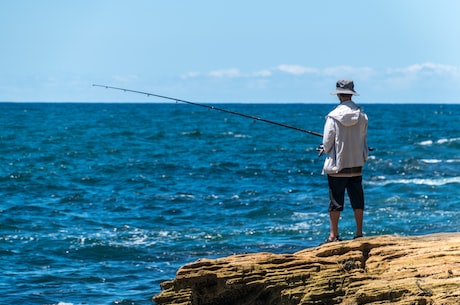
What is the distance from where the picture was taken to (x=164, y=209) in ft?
68.9

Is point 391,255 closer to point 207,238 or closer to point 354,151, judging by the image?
point 354,151

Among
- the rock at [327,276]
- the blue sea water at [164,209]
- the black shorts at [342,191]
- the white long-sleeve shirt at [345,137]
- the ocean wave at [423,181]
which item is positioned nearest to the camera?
the rock at [327,276]

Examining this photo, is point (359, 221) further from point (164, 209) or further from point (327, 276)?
point (164, 209)

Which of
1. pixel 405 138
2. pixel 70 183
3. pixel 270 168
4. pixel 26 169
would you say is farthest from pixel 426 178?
pixel 405 138

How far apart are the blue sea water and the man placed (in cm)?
342

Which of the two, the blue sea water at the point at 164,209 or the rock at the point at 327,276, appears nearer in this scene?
the rock at the point at 327,276

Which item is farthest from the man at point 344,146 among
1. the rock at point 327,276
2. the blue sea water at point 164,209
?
the blue sea water at point 164,209

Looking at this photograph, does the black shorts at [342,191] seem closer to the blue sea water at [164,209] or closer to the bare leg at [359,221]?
the bare leg at [359,221]

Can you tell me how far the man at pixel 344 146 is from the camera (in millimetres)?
10016

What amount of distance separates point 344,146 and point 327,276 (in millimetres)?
1881

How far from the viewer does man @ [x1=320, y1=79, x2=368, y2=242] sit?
394 inches

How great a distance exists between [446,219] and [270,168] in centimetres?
1221

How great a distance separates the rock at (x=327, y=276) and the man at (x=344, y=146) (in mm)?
1039
